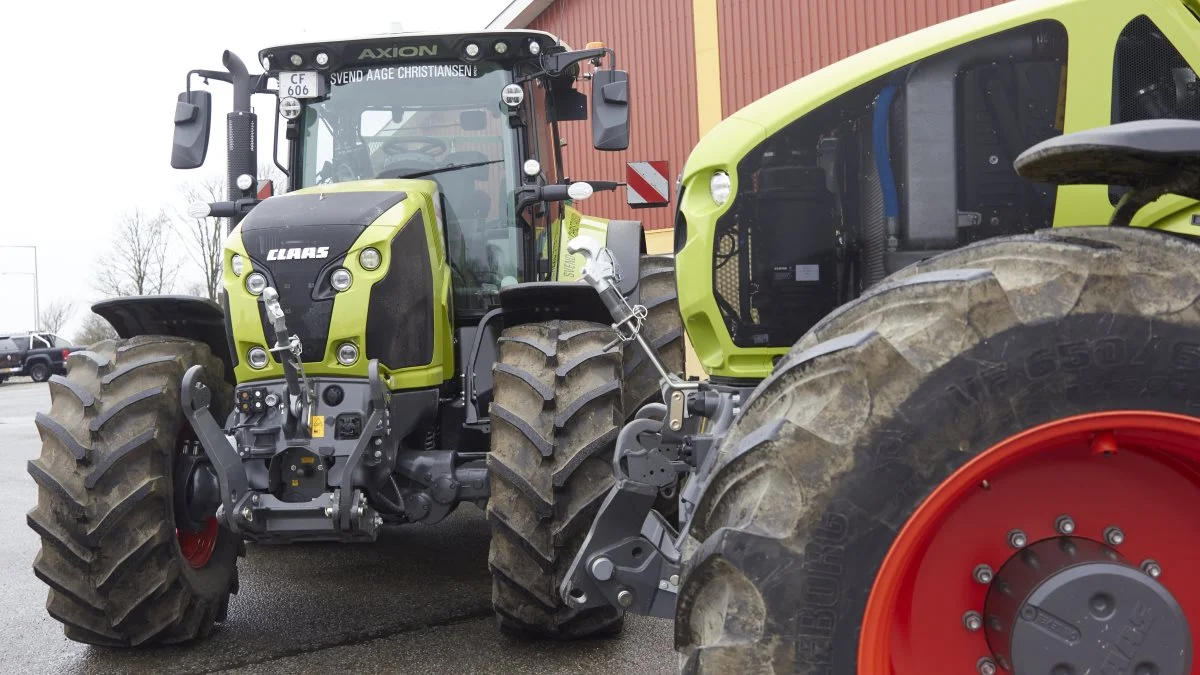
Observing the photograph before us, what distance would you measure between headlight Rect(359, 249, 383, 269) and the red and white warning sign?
7.87 ft

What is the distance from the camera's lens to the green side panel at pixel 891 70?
232 cm

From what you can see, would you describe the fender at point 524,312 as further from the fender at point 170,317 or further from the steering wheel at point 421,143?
the fender at point 170,317

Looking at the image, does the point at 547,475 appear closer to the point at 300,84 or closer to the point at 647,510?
the point at 647,510

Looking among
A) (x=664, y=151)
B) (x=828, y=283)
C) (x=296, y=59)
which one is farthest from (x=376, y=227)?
(x=664, y=151)

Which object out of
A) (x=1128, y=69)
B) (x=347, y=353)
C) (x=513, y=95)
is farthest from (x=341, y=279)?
(x=1128, y=69)

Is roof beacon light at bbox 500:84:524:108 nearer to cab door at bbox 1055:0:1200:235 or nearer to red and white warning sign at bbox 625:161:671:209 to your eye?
red and white warning sign at bbox 625:161:671:209

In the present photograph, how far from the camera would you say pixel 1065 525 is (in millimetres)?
1774

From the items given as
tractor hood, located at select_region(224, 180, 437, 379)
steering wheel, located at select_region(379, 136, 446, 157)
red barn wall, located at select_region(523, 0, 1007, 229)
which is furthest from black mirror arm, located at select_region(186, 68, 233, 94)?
red barn wall, located at select_region(523, 0, 1007, 229)

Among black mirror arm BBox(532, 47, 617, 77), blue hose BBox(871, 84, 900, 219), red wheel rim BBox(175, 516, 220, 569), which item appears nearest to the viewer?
blue hose BBox(871, 84, 900, 219)

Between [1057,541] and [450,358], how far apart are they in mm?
3347

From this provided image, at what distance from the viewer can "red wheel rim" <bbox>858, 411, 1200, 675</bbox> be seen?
1800 millimetres

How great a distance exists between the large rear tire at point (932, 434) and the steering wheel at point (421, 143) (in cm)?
350

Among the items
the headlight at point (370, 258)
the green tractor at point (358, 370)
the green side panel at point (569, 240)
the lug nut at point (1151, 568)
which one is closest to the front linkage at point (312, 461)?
the green tractor at point (358, 370)

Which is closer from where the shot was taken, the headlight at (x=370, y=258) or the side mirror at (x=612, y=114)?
the headlight at (x=370, y=258)
